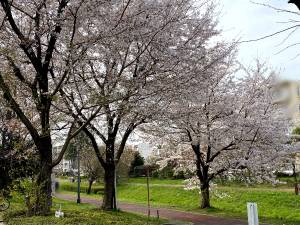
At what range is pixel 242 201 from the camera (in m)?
27.5

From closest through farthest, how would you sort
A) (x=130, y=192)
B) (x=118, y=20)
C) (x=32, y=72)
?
1. (x=118, y=20)
2. (x=32, y=72)
3. (x=130, y=192)

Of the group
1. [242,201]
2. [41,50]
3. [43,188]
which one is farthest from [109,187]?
[242,201]

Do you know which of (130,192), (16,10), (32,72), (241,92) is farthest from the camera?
(130,192)

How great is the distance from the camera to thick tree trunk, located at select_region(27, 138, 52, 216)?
1182cm

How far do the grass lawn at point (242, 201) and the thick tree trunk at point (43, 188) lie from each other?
10.0 metres

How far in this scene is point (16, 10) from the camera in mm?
12555

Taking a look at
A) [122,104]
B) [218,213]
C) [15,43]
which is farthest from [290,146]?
[15,43]

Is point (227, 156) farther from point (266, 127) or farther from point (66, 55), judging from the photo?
point (66, 55)

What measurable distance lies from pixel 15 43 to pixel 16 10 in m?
1.04

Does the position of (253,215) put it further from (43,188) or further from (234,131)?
(234,131)

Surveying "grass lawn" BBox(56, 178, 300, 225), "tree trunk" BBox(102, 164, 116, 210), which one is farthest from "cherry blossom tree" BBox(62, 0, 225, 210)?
"grass lawn" BBox(56, 178, 300, 225)

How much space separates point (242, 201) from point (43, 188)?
60.0 feet

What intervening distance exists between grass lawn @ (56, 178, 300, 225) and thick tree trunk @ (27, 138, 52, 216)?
395 inches

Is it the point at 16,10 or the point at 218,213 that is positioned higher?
the point at 16,10
